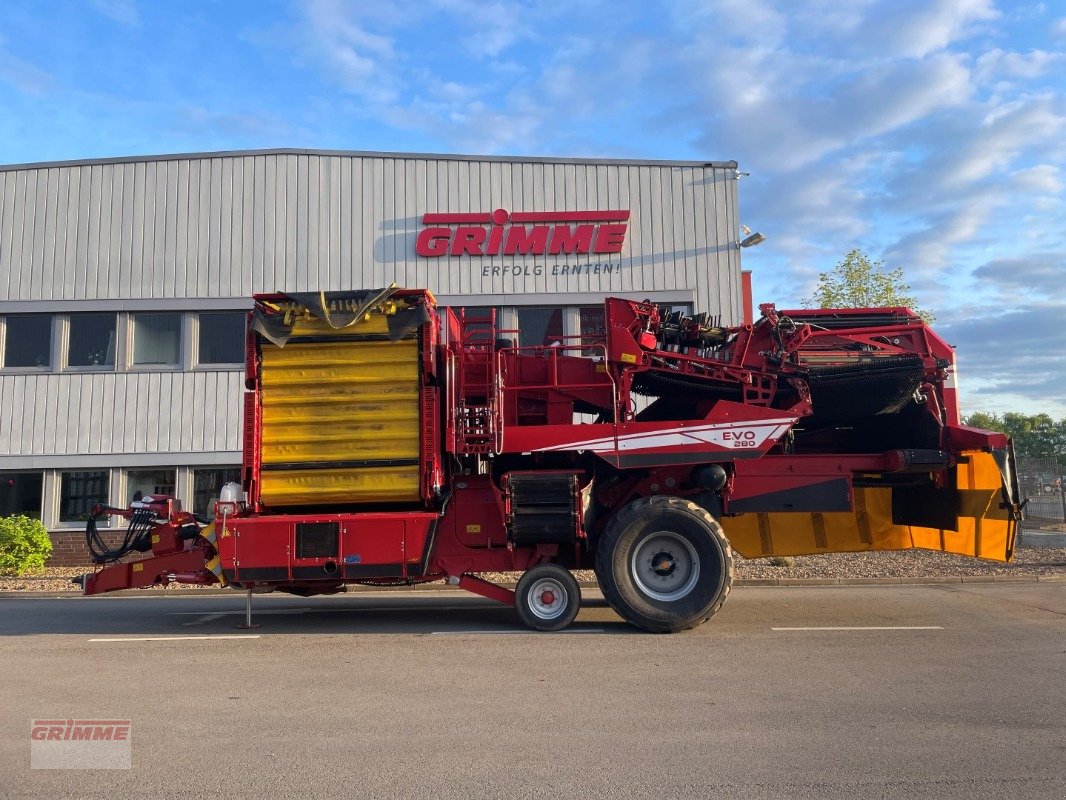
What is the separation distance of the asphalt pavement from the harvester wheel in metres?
0.31

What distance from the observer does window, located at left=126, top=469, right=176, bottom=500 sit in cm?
1639

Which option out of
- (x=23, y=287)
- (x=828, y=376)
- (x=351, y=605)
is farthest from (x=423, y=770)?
(x=23, y=287)

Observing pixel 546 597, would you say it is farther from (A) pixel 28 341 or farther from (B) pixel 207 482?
(A) pixel 28 341

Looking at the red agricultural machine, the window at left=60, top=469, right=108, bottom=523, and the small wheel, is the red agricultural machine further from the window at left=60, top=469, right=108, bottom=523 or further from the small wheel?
the window at left=60, top=469, right=108, bottom=523

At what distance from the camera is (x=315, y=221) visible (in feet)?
55.5

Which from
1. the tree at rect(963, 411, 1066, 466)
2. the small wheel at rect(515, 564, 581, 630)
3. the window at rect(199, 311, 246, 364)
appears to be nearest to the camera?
the small wheel at rect(515, 564, 581, 630)

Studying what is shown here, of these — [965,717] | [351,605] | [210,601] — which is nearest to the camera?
[965,717]

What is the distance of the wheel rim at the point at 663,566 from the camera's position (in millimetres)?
8578

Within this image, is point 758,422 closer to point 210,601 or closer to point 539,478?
point 539,478

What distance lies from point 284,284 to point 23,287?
16.9 ft

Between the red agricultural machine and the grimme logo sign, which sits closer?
the red agricultural machine

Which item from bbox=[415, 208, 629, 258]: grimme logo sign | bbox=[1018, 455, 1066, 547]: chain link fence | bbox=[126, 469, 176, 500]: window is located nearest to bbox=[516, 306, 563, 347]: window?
bbox=[415, 208, 629, 258]: grimme logo sign

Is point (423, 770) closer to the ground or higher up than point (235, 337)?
closer to the ground

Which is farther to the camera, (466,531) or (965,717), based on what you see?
(466,531)
